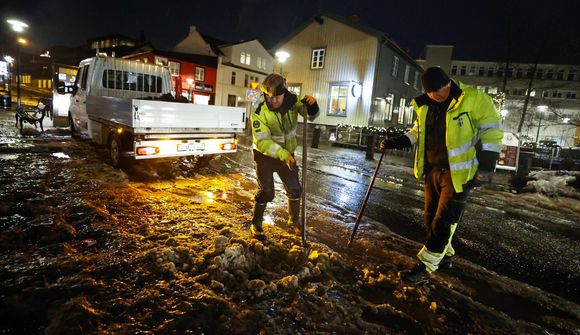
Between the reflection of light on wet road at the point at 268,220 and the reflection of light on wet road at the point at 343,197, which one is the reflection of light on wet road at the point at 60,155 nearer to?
the reflection of light on wet road at the point at 268,220

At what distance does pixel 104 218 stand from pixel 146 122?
7.47ft

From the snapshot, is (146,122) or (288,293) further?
(146,122)

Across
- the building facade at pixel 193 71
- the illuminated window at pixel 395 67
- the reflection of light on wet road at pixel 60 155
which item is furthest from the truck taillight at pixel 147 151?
the building facade at pixel 193 71

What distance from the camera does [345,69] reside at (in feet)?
71.3

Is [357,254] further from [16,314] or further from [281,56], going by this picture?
[281,56]

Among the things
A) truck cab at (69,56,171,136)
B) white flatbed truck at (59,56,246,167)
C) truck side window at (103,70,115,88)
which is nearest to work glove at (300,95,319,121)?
white flatbed truck at (59,56,246,167)

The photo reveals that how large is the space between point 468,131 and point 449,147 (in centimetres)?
21

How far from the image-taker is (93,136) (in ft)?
26.4

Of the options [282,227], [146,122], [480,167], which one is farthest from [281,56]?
[480,167]

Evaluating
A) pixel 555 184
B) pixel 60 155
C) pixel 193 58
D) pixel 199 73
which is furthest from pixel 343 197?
pixel 193 58

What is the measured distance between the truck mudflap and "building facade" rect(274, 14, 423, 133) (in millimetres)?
15118

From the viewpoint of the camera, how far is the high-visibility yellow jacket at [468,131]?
2850 millimetres

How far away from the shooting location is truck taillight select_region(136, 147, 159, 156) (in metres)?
5.90

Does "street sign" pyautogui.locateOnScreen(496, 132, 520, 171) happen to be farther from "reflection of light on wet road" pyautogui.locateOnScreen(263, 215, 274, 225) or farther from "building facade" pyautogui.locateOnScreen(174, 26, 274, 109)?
"building facade" pyautogui.locateOnScreen(174, 26, 274, 109)
